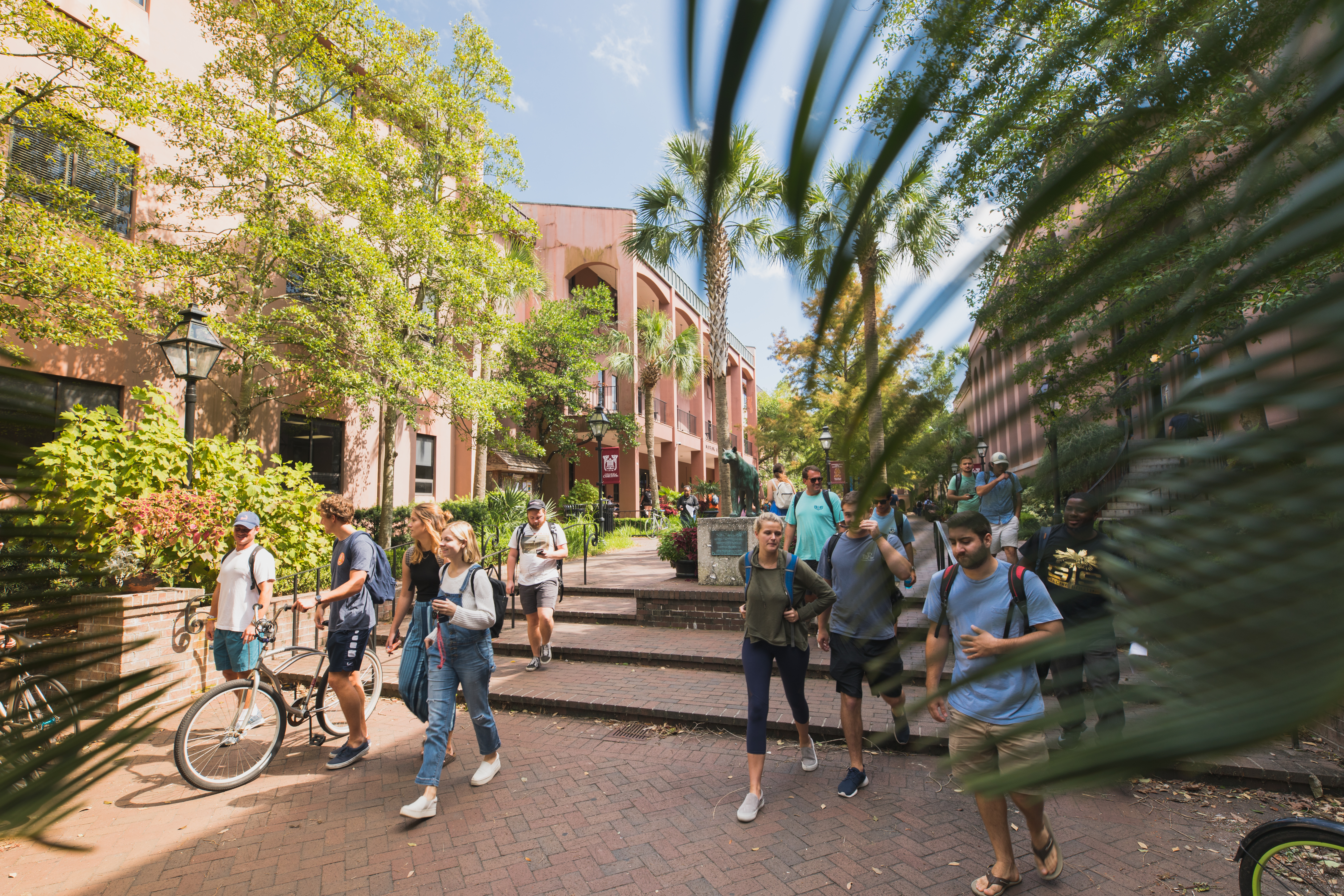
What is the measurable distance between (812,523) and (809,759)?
7.89ft

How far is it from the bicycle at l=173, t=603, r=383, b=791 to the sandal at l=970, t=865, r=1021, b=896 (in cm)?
463

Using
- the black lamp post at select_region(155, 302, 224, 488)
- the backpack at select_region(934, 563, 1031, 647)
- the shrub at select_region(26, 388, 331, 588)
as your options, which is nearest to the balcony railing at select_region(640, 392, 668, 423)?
the shrub at select_region(26, 388, 331, 588)

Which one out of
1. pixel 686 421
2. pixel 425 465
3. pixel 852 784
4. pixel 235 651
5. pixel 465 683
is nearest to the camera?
pixel 852 784

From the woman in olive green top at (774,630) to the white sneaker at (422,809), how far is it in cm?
206

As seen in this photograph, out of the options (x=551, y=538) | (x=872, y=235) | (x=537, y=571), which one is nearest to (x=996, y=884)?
(x=872, y=235)

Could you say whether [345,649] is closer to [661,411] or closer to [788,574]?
[788,574]

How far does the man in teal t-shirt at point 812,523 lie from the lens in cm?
661

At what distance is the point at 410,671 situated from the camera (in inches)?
193

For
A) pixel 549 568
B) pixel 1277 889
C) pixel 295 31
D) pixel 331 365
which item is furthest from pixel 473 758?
pixel 295 31

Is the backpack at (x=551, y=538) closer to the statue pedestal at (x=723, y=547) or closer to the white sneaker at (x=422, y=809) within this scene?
the statue pedestal at (x=723, y=547)

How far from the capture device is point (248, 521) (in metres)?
5.48

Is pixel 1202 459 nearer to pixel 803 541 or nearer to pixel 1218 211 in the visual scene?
pixel 1218 211

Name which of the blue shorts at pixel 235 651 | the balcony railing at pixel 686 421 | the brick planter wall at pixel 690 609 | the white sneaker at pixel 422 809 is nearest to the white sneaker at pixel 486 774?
the white sneaker at pixel 422 809

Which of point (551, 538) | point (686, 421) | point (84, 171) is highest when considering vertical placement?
point (84, 171)
